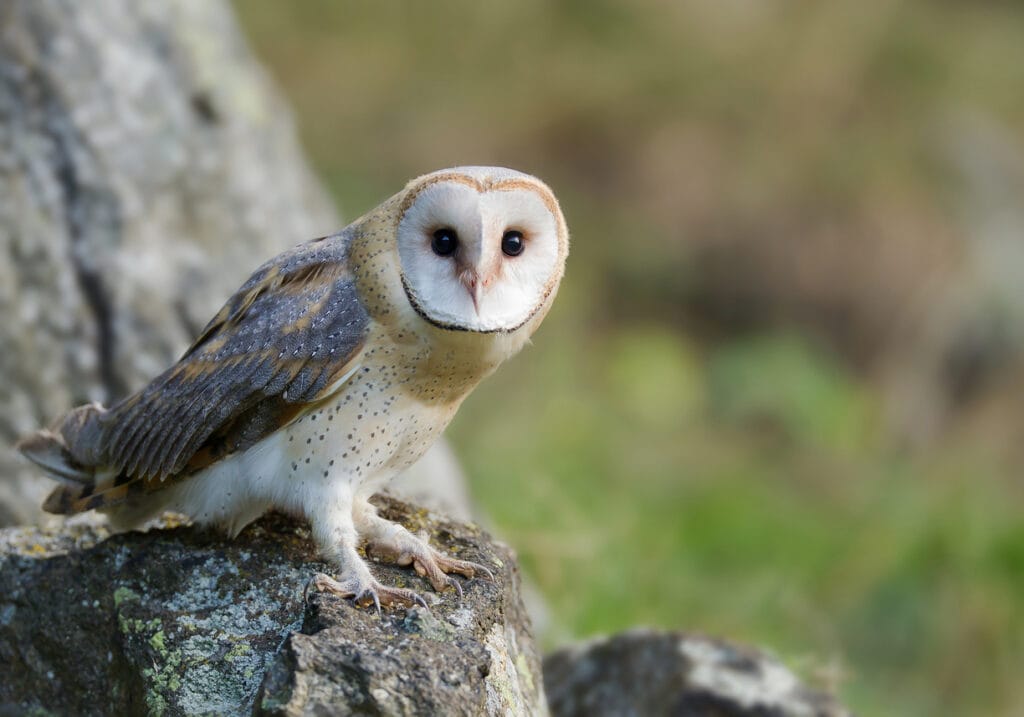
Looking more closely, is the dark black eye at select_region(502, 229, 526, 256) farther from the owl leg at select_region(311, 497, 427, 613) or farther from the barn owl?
the owl leg at select_region(311, 497, 427, 613)

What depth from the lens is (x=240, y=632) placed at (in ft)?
9.66

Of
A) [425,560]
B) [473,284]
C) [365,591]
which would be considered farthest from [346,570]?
[473,284]

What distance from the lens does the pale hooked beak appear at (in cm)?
288

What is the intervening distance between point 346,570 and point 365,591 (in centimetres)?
10

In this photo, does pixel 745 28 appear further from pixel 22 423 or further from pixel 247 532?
pixel 247 532

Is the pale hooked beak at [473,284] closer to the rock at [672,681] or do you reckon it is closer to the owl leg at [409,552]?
the owl leg at [409,552]

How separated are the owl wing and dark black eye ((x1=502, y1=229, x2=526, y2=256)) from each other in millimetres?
410

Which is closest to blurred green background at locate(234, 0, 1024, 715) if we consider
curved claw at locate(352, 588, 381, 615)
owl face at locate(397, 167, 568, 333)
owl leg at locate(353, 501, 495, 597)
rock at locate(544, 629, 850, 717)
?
rock at locate(544, 629, 850, 717)

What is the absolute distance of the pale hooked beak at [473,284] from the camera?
9.44 feet

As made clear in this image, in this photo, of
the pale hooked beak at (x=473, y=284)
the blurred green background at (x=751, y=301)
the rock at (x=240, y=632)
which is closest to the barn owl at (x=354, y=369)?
the pale hooked beak at (x=473, y=284)

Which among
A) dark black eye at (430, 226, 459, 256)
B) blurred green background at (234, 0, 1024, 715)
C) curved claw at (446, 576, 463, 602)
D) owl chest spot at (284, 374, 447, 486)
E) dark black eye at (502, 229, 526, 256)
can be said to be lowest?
curved claw at (446, 576, 463, 602)

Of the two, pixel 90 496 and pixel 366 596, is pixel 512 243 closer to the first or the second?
pixel 366 596

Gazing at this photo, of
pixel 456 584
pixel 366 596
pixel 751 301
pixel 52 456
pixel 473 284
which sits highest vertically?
pixel 751 301

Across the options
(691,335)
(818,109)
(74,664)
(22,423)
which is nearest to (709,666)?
(74,664)
